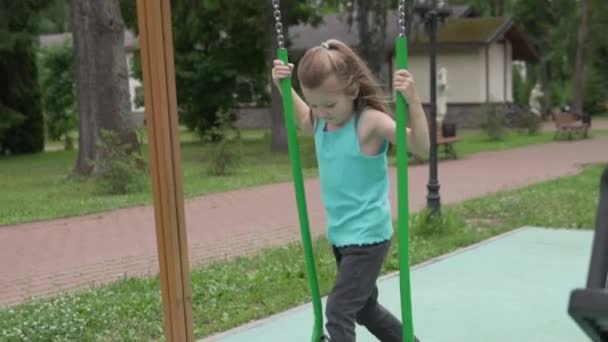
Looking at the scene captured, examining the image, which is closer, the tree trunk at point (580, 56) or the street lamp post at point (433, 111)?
the street lamp post at point (433, 111)

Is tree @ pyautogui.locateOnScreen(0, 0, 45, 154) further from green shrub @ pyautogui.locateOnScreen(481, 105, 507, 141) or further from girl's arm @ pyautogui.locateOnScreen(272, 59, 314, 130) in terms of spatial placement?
girl's arm @ pyautogui.locateOnScreen(272, 59, 314, 130)

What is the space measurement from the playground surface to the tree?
18.5 m

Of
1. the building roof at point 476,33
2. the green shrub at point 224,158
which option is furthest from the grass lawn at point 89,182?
the building roof at point 476,33

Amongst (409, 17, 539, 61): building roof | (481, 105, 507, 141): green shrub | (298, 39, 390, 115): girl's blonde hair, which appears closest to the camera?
(298, 39, 390, 115): girl's blonde hair

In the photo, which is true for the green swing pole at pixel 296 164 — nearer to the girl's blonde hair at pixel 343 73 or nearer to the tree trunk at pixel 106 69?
the girl's blonde hair at pixel 343 73

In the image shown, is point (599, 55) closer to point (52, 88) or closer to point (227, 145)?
point (52, 88)

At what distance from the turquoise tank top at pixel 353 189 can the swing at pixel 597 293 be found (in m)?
1.51

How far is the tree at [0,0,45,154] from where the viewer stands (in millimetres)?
23422

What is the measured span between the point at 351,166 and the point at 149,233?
626 cm

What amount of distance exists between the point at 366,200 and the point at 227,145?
12876mm

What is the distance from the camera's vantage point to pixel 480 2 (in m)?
46.4

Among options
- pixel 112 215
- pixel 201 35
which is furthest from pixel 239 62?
pixel 112 215

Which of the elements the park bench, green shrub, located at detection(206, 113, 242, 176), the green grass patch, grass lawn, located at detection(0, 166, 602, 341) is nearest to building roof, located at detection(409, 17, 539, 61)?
the park bench

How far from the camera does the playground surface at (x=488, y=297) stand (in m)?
4.36
